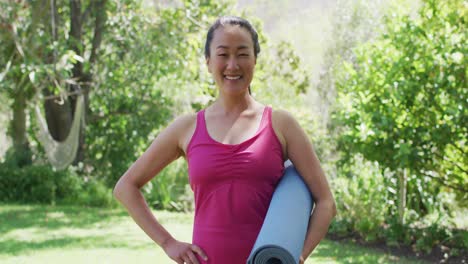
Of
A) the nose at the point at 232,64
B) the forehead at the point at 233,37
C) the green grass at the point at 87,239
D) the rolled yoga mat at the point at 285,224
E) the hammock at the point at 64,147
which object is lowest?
the green grass at the point at 87,239

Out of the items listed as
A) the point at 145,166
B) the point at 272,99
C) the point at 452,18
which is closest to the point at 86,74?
the point at 272,99

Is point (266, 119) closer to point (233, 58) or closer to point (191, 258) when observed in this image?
point (233, 58)

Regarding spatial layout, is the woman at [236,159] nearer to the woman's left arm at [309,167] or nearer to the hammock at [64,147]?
the woman's left arm at [309,167]

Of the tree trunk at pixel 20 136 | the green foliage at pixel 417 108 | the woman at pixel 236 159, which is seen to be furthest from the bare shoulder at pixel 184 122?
the tree trunk at pixel 20 136

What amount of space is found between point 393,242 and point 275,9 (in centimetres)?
3305

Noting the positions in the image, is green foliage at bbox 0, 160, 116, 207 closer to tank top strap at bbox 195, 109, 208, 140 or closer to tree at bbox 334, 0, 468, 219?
tree at bbox 334, 0, 468, 219

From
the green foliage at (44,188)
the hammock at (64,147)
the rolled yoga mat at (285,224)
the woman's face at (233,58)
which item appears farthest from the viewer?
the green foliage at (44,188)

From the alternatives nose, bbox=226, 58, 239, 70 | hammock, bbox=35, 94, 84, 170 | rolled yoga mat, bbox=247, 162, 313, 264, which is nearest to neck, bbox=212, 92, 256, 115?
nose, bbox=226, 58, 239, 70

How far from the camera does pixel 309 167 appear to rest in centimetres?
199

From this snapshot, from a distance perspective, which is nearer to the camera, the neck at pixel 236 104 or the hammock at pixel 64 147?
the neck at pixel 236 104

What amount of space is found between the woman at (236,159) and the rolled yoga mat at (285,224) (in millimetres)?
50

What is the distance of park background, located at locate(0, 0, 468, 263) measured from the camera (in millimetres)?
6602

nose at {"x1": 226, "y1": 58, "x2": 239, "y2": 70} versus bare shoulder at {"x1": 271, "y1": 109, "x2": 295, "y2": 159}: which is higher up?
nose at {"x1": 226, "y1": 58, "x2": 239, "y2": 70}

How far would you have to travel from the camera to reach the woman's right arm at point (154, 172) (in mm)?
2145
